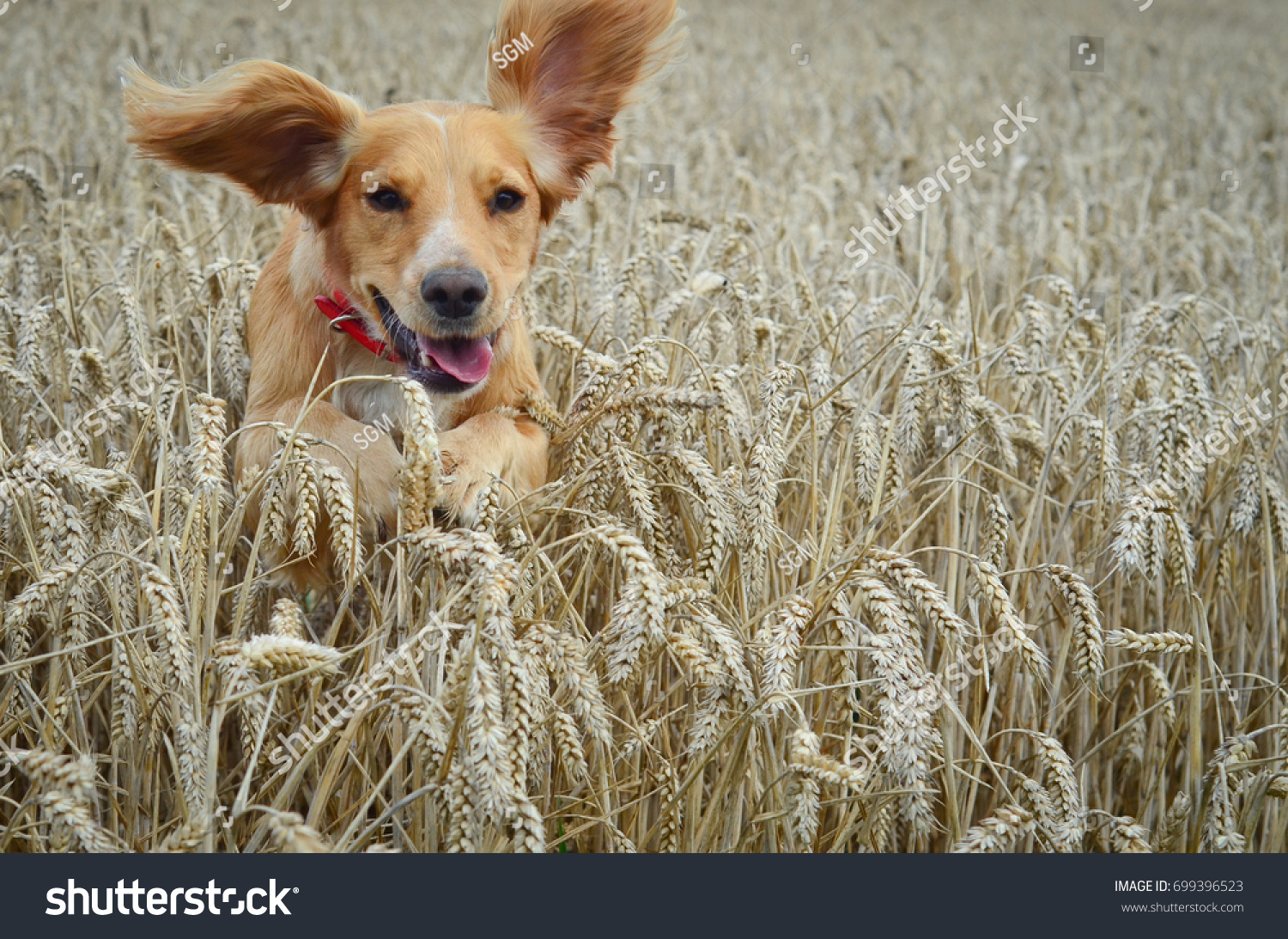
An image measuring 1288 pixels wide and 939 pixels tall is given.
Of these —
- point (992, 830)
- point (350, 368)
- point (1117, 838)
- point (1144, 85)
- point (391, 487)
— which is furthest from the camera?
point (1144, 85)

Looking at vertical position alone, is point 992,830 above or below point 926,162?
below

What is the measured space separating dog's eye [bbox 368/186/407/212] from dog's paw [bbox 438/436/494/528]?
0.67 m

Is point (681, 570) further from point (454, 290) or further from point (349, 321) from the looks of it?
point (349, 321)

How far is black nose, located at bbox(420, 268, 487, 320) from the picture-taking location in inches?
100

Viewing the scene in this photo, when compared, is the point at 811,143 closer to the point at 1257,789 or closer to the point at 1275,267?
the point at 1275,267

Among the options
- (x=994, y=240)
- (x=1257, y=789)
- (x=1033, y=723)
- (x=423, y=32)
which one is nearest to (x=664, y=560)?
(x=1033, y=723)

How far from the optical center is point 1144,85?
403 inches

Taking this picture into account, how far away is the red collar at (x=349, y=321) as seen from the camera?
2.81 m

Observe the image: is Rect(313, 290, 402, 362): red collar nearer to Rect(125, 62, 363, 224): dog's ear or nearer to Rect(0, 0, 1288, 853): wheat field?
Rect(125, 62, 363, 224): dog's ear

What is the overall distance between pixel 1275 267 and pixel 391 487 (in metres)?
4.47
